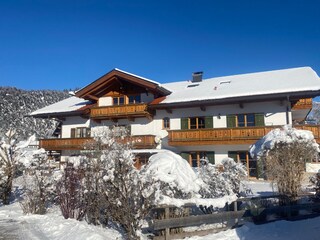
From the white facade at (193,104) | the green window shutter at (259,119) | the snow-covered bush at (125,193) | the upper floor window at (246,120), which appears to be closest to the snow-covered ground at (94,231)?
the snow-covered bush at (125,193)

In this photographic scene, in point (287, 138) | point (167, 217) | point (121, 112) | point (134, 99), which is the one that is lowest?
point (167, 217)

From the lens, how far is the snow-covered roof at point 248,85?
20.7 meters

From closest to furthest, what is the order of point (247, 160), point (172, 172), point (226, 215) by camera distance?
point (172, 172) < point (226, 215) < point (247, 160)

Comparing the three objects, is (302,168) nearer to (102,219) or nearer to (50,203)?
(102,219)

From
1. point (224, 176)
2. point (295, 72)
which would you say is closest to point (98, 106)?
point (295, 72)

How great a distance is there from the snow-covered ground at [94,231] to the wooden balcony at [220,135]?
39.0 ft

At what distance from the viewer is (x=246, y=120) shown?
2241 cm

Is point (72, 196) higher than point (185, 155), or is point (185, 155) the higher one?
point (185, 155)

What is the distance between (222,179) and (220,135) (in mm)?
12185

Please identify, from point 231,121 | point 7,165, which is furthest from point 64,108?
point 7,165

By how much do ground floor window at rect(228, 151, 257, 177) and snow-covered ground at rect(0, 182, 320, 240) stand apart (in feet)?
41.0

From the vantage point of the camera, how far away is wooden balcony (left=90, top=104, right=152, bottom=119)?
24.8m

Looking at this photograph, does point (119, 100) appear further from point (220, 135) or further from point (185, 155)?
point (220, 135)

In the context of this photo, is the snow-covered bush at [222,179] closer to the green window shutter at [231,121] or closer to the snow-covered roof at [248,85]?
the snow-covered roof at [248,85]
